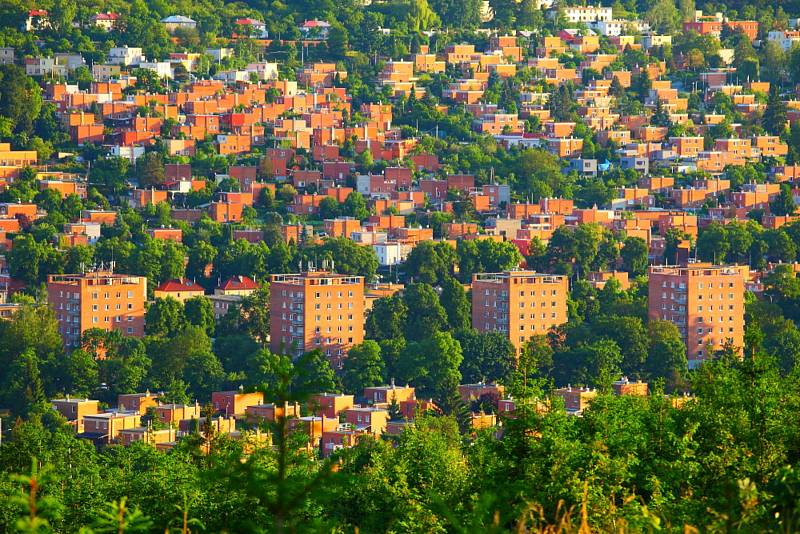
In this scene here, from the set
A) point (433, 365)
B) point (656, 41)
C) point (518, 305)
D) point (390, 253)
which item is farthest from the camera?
point (656, 41)

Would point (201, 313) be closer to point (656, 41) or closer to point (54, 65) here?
point (54, 65)

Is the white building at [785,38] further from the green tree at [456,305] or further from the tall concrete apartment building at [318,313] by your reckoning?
the tall concrete apartment building at [318,313]

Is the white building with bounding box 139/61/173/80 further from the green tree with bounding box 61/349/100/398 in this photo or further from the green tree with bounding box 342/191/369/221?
the green tree with bounding box 61/349/100/398

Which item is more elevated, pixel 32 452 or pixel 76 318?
pixel 32 452

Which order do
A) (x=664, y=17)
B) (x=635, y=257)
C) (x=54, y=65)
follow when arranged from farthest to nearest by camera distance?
(x=664, y=17), (x=54, y=65), (x=635, y=257)

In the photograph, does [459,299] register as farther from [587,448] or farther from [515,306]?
[587,448]

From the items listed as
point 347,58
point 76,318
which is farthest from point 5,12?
point 76,318

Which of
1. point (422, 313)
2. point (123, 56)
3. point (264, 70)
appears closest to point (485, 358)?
point (422, 313)
